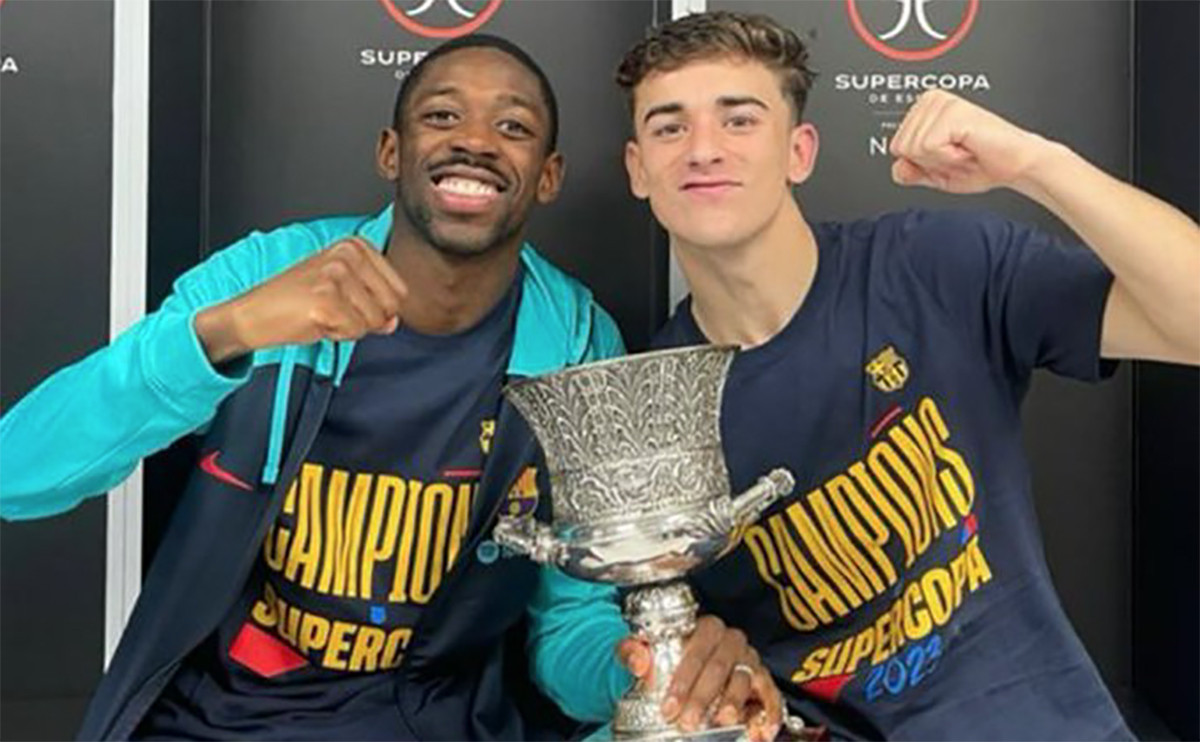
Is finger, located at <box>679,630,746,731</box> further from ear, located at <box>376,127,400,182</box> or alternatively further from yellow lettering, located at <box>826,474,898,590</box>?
ear, located at <box>376,127,400,182</box>

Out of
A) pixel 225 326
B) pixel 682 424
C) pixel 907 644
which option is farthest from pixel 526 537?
pixel 907 644

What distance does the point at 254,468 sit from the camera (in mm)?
1441

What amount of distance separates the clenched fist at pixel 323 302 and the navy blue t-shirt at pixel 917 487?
0.41 m

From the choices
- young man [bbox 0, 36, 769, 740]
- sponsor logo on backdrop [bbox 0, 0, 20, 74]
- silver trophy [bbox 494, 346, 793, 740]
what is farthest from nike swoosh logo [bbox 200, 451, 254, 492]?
sponsor logo on backdrop [bbox 0, 0, 20, 74]

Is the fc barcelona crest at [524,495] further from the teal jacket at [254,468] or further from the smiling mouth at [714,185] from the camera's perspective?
the smiling mouth at [714,185]

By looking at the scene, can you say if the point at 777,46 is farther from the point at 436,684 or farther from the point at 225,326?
the point at 436,684

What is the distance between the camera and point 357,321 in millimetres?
1185

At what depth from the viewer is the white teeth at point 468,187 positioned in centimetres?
151

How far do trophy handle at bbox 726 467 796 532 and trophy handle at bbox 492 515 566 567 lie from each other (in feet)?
0.47

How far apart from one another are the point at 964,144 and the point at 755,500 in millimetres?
345

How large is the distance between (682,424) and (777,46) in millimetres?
434

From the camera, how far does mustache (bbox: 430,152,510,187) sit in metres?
1.51

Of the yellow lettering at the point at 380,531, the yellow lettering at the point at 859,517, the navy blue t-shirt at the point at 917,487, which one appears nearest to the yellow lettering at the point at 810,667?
the navy blue t-shirt at the point at 917,487

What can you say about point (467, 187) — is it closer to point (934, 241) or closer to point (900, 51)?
point (934, 241)
